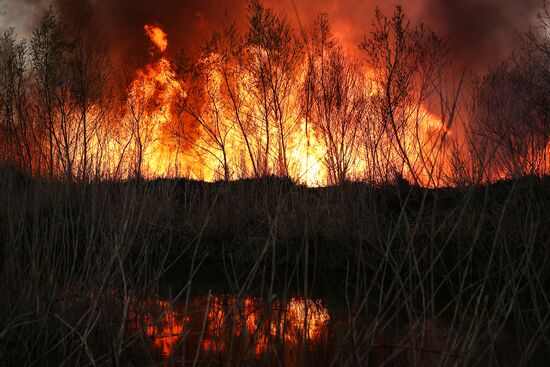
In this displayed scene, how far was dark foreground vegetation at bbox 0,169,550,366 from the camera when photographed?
1370mm

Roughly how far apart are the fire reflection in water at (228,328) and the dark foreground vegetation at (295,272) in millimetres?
25

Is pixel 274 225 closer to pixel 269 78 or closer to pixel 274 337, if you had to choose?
pixel 274 337

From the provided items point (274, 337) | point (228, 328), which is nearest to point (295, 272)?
point (274, 337)

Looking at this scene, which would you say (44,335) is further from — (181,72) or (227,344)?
(181,72)

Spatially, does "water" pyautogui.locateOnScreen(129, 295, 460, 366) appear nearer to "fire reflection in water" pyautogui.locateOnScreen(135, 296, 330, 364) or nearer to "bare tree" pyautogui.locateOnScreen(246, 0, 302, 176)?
"fire reflection in water" pyautogui.locateOnScreen(135, 296, 330, 364)

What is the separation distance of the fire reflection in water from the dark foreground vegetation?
2cm

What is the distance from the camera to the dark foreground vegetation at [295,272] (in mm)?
1370

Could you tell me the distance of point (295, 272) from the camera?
379 cm

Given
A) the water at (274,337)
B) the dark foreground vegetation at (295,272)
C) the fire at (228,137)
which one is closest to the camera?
the dark foreground vegetation at (295,272)

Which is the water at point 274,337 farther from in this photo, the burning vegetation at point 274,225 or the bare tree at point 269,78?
the bare tree at point 269,78

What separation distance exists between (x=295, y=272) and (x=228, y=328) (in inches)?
88.6

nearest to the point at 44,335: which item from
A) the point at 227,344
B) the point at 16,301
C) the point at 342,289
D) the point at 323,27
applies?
the point at 16,301

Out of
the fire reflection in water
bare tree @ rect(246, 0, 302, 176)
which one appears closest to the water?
the fire reflection in water

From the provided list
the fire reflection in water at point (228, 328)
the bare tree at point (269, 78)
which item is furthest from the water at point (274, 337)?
the bare tree at point (269, 78)
